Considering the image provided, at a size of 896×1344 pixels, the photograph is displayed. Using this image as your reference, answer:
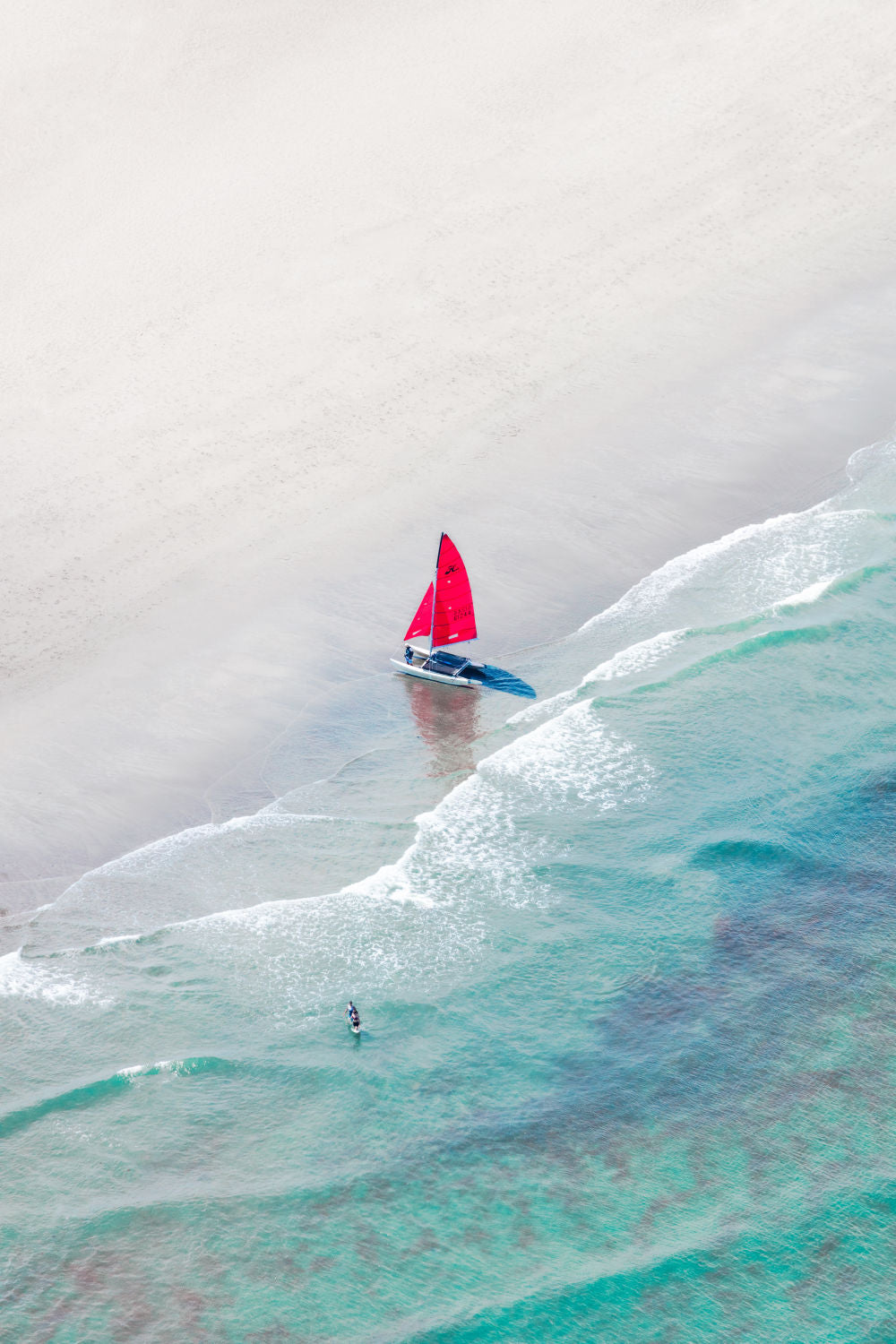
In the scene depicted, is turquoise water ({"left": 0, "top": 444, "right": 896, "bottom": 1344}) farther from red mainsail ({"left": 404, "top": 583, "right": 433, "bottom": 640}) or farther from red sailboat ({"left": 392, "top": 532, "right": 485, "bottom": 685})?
red mainsail ({"left": 404, "top": 583, "right": 433, "bottom": 640})

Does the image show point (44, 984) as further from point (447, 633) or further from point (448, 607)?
point (448, 607)

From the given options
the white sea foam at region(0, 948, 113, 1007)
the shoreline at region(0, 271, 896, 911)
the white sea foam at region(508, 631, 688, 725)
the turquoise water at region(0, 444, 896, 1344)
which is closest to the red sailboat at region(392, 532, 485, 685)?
the turquoise water at region(0, 444, 896, 1344)

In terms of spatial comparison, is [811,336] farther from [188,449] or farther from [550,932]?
[550,932]

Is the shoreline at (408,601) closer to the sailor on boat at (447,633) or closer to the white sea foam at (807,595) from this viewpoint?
the sailor on boat at (447,633)

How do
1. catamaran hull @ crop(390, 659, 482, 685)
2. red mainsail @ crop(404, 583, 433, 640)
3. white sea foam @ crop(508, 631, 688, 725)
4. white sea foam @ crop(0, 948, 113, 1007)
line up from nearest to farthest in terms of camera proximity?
white sea foam @ crop(0, 948, 113, 1007)
white sea foam @ crop(508, 631, 688, 725)
catamaran hull @ crop(390, 659, 482, 685)
red mainsail @ crop(404, 583, 433, 640)

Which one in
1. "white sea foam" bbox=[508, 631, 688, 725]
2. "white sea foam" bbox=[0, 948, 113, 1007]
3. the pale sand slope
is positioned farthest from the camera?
the pale sand slope

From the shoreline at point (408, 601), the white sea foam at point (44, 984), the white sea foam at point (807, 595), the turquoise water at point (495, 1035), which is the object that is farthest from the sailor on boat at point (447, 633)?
the white sea foam at point (44, 984)

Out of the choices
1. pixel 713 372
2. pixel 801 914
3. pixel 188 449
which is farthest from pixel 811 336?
pixel 801 914
